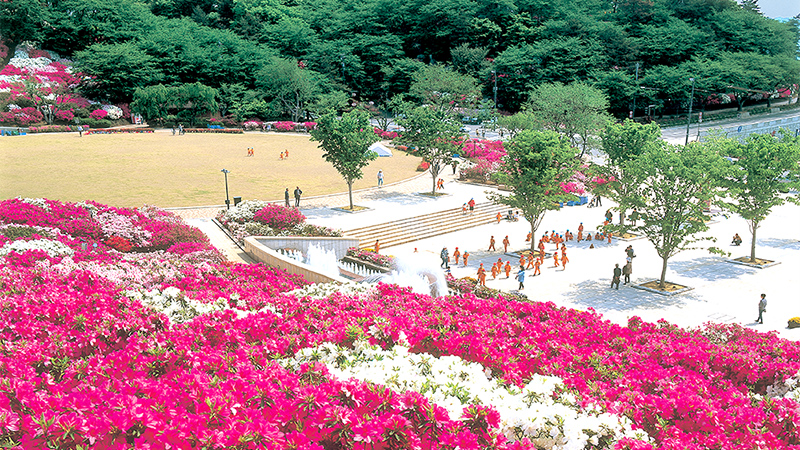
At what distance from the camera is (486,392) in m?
6.50

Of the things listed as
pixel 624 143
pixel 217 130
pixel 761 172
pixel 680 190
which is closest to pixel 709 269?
pixel 761 172

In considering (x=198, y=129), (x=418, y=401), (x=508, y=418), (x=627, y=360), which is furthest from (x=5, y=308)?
(x=198, y=129)

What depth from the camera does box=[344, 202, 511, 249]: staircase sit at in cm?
3155

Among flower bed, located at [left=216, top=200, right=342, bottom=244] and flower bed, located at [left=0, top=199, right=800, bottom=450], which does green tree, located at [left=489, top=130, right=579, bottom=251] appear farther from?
flower bed, located at [left=0, top=199, right=800, bottom=450]

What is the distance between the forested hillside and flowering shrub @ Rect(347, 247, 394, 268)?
53475 mm

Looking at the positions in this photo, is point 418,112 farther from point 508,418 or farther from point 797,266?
point 508,418

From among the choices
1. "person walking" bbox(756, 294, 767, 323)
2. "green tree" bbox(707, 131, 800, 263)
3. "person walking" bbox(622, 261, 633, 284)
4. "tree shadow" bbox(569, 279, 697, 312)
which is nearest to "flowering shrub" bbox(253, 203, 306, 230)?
"tree shadow" bbox(569, 279, 697, 312)

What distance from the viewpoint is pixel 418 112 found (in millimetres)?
41406

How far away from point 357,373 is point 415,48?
10334 cm

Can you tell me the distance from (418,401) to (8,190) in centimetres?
3761

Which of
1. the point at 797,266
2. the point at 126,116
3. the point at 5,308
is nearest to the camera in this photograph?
the point at 5,308

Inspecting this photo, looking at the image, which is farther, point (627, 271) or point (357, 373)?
point (627, 271)

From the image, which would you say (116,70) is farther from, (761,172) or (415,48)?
(761,172)

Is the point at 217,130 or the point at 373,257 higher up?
the point at 217,130
